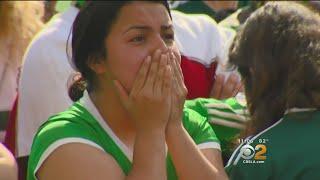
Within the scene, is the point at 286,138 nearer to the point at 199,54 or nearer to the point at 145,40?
the point at 145,40

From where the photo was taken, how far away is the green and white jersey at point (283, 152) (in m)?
2.21

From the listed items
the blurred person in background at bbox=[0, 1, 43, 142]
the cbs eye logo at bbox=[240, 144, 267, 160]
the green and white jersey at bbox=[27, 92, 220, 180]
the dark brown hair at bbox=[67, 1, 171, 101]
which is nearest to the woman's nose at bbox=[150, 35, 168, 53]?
the dark brown hair at bbox=[67, 1, 171, 101]

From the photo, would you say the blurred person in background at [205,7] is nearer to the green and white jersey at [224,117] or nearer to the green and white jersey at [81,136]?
the green and white jersey at [224,117]

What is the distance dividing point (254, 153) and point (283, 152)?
0.28 ft

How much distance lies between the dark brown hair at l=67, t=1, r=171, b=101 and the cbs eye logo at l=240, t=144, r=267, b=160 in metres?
0.49

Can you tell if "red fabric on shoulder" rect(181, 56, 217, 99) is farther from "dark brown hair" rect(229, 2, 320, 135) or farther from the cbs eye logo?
the cbs eye logo

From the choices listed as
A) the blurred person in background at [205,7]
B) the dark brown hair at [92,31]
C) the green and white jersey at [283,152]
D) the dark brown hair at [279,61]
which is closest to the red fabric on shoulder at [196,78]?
the dark brown hair at [279,61]

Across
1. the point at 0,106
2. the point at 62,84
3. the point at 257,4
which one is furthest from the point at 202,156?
the point at 257,4

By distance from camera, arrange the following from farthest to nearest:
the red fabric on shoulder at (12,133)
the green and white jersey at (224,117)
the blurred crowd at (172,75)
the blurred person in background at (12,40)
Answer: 1. the blurred person in background at (12,40)
2. the red fabric on shoulder at (12,133)
3. the green and white jersey at (224,117)
4. the blurred crowd at (172,75)

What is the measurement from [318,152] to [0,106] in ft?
5.34

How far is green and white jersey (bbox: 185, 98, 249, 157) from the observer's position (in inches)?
101

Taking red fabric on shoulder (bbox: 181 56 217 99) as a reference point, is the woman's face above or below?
above

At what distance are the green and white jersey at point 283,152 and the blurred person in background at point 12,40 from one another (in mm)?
1409

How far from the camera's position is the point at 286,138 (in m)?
2.28
